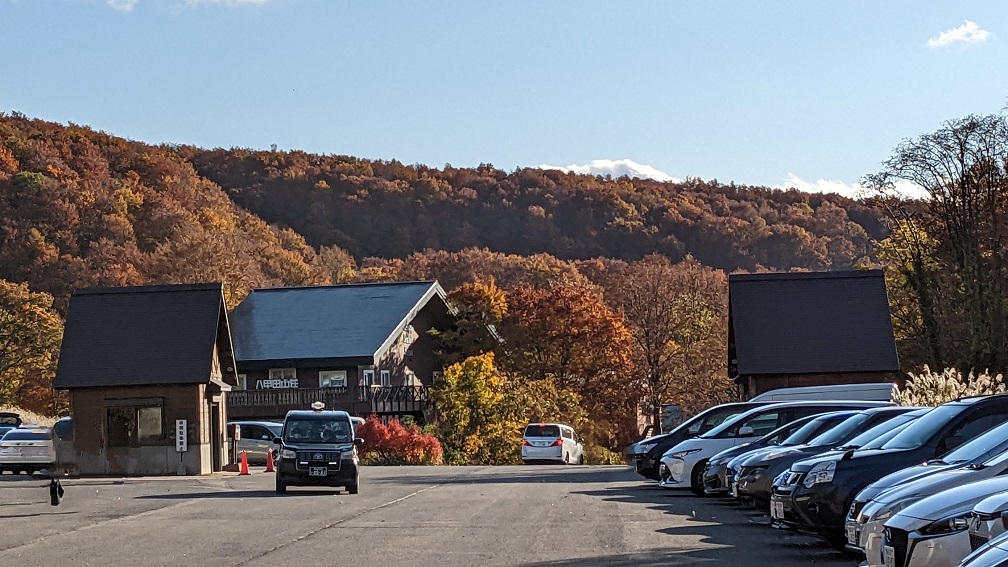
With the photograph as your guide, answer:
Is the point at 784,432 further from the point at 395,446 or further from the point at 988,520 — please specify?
the point at 395,446

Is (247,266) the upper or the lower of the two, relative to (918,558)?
upper

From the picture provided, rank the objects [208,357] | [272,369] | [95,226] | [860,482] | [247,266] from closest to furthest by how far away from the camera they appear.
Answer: [860,482] → [208,357] → [272,369] → [247,266] → [95,226]

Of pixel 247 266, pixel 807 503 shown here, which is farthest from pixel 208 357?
pixel 247 266

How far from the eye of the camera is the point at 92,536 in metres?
17.7

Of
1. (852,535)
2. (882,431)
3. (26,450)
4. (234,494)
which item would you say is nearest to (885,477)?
(852,535)

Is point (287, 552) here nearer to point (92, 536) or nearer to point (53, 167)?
point (92, 536)

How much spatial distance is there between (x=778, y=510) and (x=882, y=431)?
6.60ft

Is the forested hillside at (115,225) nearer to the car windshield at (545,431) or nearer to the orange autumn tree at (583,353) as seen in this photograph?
the orange autumn tree at (583,353)

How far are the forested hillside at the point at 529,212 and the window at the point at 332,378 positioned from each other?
6014 centimetres

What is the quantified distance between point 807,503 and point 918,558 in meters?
4.49

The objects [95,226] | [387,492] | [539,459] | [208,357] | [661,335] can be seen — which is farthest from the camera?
[95,226]

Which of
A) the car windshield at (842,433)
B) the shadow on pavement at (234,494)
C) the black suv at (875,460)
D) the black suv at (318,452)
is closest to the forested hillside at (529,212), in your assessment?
the shadow on pavement at (234,494)

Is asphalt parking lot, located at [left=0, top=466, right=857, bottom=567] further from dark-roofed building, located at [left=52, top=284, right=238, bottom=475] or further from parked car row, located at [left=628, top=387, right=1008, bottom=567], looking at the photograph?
dark-roofed building, located at [left=52, top=284, right=238, bottom=475]

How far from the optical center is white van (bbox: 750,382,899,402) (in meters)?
34.8
